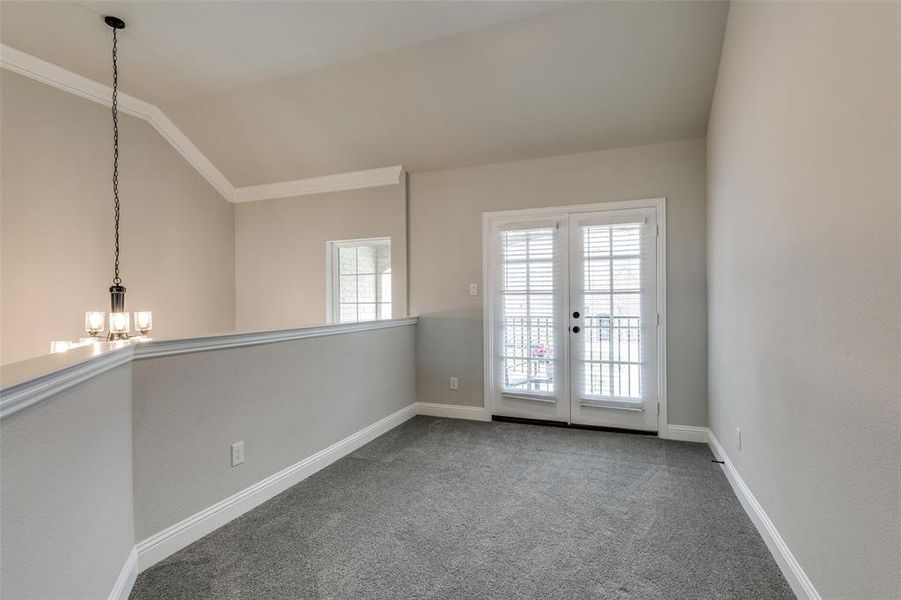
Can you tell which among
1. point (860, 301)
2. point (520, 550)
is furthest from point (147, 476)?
point (860, 301)

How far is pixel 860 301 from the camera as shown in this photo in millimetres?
1223

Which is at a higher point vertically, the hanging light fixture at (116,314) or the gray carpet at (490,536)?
the hanging light fixture at (116,314)

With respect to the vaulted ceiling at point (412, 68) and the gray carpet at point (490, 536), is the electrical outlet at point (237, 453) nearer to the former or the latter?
the gray carpet at point (490, 536)

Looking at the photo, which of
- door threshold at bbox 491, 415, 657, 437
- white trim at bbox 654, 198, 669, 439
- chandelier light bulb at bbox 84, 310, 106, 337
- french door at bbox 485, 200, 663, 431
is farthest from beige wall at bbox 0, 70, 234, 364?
white trim at bbox 654, 198, 669, 439

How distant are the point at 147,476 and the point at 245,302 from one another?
3455mm

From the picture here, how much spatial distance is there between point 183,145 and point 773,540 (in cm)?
560

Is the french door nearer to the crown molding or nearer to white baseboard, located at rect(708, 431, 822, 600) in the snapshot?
white baseboard, located at rect(708, 431, 822, 600)

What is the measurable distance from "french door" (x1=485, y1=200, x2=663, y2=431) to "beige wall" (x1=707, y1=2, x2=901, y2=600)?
3.65 feet

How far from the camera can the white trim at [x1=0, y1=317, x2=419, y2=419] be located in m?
1.02

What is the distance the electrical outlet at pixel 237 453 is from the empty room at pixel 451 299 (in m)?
0.02

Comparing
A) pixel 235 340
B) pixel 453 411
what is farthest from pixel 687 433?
pixel 235 340

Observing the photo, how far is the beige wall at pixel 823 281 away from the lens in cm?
110

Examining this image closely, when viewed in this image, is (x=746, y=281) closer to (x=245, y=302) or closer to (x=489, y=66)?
(x=489, y=66)

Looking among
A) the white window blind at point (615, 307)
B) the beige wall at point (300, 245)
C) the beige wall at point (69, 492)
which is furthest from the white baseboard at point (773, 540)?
the beige wall at point (300, 245)
